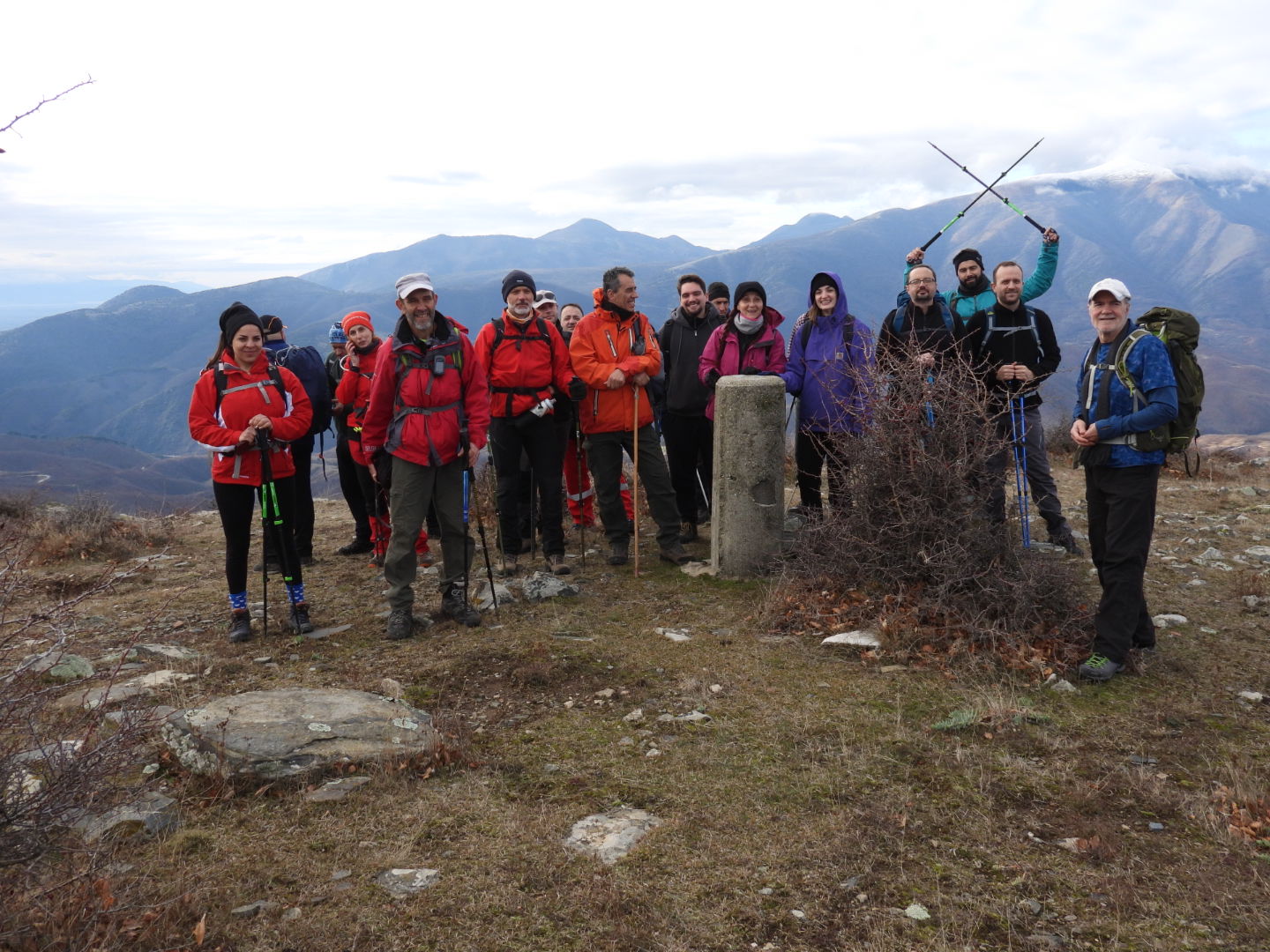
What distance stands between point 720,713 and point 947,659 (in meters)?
1.63

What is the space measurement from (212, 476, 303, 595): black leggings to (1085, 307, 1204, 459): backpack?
5848mm

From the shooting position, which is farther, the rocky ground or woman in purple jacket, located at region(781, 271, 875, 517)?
woman in purple jacket, located at region(781, 271, 875, 517)

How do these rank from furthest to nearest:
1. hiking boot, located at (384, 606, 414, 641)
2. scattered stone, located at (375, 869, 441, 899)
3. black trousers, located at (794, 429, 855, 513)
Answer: black trousers, located at (794, 429, 855, 513) → hiking boot, located at (384, 606, 414, 641) → scattered stone, located at (375, 869, 441, 899)

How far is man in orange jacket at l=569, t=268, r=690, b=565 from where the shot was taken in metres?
7.60

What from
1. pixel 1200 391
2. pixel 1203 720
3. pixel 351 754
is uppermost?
pixel 1200 391

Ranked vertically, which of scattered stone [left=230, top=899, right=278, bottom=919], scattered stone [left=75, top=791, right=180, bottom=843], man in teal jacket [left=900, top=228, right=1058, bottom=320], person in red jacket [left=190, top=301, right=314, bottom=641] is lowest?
scattered stone [left=230, top=899, right=278, bottom=919]

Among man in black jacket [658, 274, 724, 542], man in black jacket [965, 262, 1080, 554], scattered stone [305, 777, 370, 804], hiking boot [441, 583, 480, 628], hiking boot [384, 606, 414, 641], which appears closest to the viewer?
scattered stone [305, 777, 370, 804]

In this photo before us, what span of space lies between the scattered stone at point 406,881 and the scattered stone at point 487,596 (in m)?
3.59

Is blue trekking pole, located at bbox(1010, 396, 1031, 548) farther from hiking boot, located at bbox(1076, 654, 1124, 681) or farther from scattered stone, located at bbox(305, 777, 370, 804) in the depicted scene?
scattered stone, located at bbox(305, 777, 370, 804)

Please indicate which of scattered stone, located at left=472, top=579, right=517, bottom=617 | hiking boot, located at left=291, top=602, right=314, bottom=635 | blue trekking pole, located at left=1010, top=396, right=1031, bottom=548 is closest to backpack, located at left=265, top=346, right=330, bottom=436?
hiking boot, located at left=291, top=602, right=314, bottom=635

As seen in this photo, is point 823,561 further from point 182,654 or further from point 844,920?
point 182,654

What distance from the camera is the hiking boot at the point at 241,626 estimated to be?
21.1 ft

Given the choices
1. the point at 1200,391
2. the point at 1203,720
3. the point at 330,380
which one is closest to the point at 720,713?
the point at 1203,720

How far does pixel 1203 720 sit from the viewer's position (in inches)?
185
